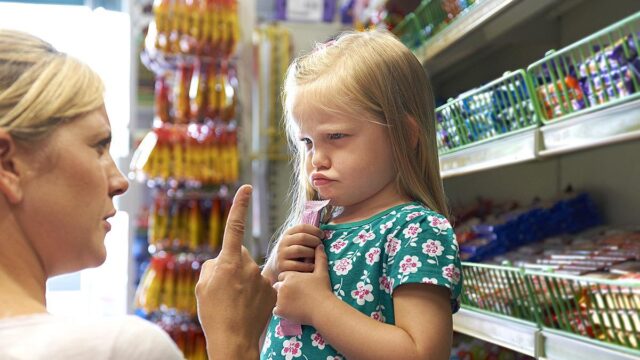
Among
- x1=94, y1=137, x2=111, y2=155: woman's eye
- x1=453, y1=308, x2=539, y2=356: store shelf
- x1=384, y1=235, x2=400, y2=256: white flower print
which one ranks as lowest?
x1=453, y1=308, x2=539, y2=356: store shelf

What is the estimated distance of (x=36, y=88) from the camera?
79 cm

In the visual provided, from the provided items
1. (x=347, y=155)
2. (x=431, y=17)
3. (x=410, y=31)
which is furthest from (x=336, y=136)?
(x=410, y=31)

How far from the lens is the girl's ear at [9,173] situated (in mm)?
785

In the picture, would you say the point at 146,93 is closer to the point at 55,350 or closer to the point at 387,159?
the point at 387,159

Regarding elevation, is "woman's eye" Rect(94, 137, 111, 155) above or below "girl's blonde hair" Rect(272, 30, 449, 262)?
below

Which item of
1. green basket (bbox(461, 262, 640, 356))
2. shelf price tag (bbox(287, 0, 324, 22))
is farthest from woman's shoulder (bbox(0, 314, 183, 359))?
shelf price tag (bbox(287, 0, 324, 22))

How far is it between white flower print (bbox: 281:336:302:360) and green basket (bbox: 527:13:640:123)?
2.56ft

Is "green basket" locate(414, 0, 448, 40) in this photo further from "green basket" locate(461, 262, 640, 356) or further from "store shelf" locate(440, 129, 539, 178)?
"green basket" locate(461, 262, 640, 356)

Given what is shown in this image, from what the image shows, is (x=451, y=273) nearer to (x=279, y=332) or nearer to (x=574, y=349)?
(x=279, y=332)

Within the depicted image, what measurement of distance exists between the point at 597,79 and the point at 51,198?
1.16 meters

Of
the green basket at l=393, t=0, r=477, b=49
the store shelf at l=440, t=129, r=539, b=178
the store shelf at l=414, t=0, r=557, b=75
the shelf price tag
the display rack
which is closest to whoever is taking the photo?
the store shelf at l=440, t=129, r=539, b=178

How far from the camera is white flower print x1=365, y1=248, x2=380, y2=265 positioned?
1231mm

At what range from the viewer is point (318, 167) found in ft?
4.21

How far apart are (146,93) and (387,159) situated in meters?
4.26
